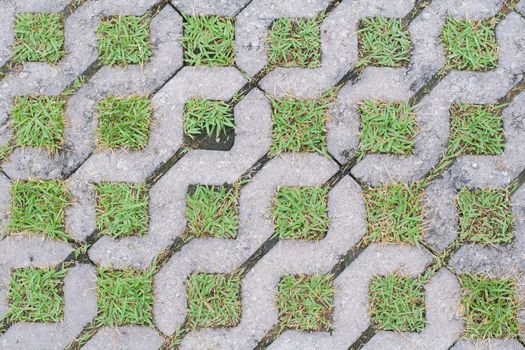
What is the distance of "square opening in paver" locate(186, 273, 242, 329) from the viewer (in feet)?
7.53

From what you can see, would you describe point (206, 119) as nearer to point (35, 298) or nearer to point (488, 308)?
point (35, 298)

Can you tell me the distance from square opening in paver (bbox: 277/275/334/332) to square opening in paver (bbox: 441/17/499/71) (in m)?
0.92

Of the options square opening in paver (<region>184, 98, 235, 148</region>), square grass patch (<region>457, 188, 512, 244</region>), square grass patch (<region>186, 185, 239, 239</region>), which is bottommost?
square grass patch (<region>457, 188, 512, 244</region>)

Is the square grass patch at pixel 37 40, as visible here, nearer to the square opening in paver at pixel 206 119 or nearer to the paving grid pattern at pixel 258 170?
the paving grid pattern at pixel 258 170

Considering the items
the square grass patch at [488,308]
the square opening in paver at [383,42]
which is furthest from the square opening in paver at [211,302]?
the square opening in paver at [383,42]

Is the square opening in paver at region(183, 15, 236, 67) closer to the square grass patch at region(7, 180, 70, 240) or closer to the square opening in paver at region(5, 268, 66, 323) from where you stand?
the square grass patch at region(7, 180, 70, 240)

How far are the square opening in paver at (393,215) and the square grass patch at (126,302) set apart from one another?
0.79 m

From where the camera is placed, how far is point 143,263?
232cm

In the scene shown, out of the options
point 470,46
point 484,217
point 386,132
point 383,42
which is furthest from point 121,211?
point 470,46

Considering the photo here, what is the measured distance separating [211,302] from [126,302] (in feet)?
0.95

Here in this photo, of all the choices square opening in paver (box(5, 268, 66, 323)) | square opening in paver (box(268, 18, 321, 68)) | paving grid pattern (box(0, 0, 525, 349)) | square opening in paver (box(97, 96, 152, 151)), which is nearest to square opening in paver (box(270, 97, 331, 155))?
paving grid pattern (box(0, 0, 525, 349))

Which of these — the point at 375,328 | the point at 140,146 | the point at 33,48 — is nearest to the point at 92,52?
the point at 33,48

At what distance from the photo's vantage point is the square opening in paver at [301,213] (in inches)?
91.3

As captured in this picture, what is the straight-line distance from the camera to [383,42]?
7.84ft
